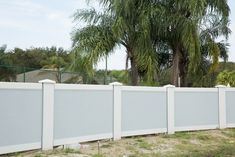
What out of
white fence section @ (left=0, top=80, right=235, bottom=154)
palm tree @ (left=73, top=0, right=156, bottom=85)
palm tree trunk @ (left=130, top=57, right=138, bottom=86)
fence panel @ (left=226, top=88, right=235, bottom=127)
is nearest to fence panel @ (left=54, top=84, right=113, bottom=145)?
white fence section @ (left=0, top=80, right=235, bottom=154)

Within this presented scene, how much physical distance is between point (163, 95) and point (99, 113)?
2.79 metres

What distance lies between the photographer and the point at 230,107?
1471cm

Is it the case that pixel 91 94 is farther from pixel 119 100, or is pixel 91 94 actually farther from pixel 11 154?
pixel 11 154

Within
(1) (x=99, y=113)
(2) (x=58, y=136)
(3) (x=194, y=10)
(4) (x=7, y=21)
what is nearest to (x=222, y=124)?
(3) (x=194, y=10)

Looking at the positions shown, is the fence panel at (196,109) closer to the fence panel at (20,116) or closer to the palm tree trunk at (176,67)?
the palm tree trunk at (176,67)

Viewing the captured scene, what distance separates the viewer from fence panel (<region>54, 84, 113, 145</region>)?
31.4 feet

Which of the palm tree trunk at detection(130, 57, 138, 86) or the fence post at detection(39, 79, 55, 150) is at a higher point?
the palm tree trunk at detection(130, 57, 138, 86)

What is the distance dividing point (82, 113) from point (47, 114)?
1.21 metres

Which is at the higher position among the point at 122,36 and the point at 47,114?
the point at 122,36

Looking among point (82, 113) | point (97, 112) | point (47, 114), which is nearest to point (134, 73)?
point (97, 112)

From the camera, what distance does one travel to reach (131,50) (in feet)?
52.0

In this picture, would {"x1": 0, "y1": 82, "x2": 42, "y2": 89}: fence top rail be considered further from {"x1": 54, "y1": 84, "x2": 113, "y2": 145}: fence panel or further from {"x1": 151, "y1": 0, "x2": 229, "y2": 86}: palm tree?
{"x1": 151, "y1": 0, "x2": 229, "y2": 86}: palm tree

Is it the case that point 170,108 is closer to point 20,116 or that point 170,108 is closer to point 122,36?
point 122,36

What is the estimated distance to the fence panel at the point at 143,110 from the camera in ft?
37.8
